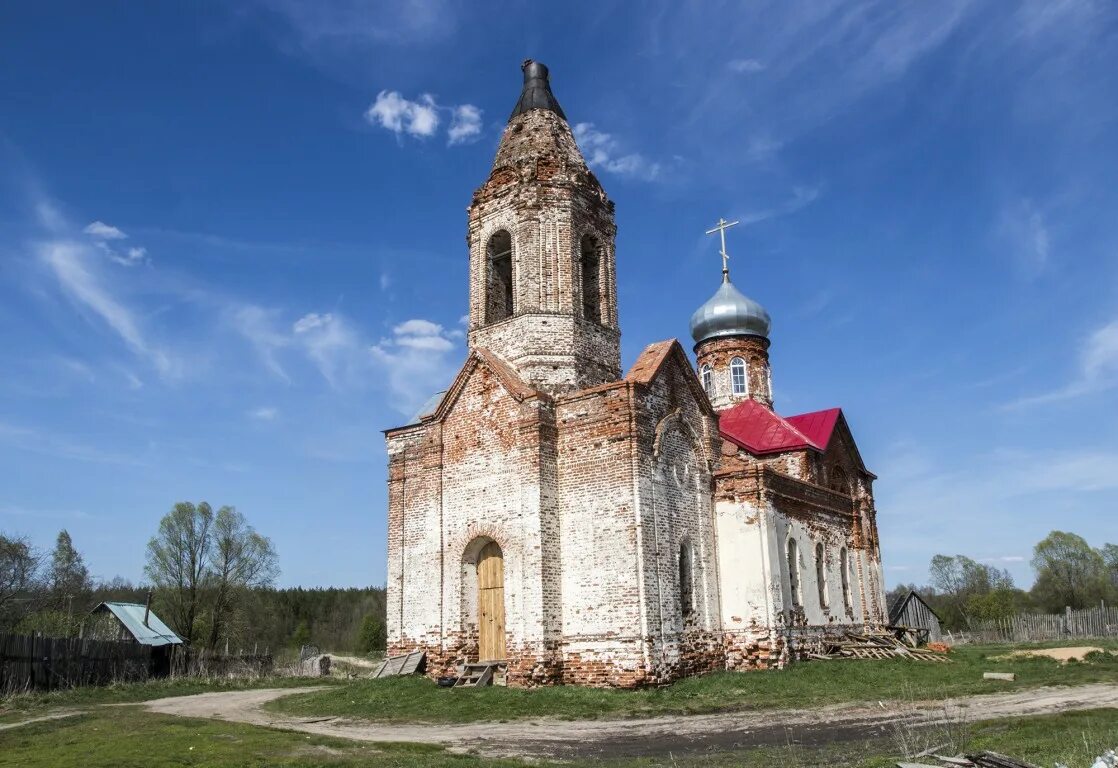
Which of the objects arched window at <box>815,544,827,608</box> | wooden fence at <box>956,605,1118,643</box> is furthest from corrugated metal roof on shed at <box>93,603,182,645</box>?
wooden fence at <box>956,605,1118,643</box>

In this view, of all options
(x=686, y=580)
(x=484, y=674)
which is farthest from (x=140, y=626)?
(x=686, y=580)

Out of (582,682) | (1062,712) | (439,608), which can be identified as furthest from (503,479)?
(1062,712)

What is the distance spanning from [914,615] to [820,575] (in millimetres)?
16202

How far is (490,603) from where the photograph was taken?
16.6 meters

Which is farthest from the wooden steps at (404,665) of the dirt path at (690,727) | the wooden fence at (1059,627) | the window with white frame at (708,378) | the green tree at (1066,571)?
the green tree at (1066,571)

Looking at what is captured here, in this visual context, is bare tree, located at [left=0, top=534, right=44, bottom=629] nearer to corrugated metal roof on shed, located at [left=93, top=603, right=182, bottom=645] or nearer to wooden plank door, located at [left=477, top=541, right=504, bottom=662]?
corrugated metal roof on shed, located at [left=93, top=603, right=182, bottom=645]

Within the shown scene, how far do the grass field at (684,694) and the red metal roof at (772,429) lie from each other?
7387mm

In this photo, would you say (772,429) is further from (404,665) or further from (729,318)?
(404,665)

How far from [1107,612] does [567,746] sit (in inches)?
1391

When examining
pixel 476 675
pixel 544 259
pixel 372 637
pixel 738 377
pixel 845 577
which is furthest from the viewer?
pixel 372 637

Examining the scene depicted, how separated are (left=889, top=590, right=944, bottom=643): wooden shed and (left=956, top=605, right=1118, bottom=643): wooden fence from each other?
3033 millimetres

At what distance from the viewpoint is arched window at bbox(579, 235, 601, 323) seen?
18859mm

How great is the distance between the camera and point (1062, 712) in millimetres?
10398

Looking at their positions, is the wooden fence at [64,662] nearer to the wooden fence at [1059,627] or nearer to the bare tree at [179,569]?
the bare tree at [179,569]
